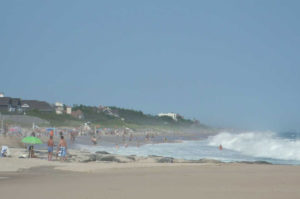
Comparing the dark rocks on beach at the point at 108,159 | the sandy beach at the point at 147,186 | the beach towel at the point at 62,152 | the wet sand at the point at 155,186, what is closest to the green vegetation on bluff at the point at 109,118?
the dark rocks on beach at the point at 108,159

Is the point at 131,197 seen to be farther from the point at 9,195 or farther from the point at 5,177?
the point at 5,177

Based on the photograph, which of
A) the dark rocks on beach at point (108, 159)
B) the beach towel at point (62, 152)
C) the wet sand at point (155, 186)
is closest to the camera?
the wet sand at point (155, 186)

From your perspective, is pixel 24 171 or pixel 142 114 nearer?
pixel 24 171

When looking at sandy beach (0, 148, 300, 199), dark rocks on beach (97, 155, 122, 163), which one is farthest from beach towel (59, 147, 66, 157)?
sandy beach (0, 148, 300, 199)

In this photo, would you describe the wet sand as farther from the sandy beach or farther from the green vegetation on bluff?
the green vegetation on bluff

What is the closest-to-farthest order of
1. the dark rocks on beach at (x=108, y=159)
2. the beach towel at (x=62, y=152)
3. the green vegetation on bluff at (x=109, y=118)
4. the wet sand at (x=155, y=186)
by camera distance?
the wet sand at (x=155, y=186)
the beach towel at (x=62, y=152)
the dark rocks on beach at (x=108, y=159)
the green vegetation on bluff at (x=109, y=118)

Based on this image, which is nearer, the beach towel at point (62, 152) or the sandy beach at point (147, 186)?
the sandy beach at point (147, 186)

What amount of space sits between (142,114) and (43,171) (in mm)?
160991

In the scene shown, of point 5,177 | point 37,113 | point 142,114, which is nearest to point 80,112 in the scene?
point 37,113

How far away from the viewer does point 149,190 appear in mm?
9992

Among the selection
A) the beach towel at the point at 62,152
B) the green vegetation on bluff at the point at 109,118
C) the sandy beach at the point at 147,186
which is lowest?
the sandy beach at the point at 147,186

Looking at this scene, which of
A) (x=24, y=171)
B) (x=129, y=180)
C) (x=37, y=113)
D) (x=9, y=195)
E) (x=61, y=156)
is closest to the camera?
(x=9, y=195)

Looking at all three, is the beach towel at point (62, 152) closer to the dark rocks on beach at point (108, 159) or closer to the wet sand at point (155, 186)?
the dark rocks on beach at point (108, 159)

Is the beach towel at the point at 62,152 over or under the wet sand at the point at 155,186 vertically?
over
